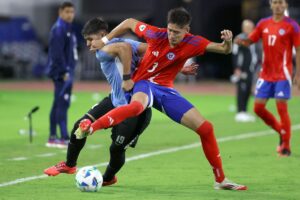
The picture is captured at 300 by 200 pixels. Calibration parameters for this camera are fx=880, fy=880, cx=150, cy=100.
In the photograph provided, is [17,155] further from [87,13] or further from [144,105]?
[87,13]

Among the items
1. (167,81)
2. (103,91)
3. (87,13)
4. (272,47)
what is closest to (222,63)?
(87,13)

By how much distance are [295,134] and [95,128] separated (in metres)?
8.82

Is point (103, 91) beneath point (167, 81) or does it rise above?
beneath

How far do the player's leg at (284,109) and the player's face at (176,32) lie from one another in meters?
4.13

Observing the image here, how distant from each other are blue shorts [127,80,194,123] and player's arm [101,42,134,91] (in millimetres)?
110

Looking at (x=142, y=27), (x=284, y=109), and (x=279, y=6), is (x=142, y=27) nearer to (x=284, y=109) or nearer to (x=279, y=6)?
(x=279, y=6)

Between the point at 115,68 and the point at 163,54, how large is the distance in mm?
603

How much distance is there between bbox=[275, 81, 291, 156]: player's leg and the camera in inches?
546

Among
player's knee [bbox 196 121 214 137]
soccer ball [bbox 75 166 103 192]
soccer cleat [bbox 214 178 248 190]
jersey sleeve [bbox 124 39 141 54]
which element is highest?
jersey sleeve [bbox 124 39 141 54]

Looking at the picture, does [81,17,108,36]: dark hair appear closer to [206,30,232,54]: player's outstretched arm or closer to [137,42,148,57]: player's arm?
[137,42,148,57]: player's arm

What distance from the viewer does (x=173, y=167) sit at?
12.5 metres

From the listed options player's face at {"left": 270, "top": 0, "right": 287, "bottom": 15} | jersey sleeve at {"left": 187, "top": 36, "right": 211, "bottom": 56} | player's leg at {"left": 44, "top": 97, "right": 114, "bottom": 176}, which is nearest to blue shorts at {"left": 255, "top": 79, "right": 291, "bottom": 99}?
player's face at {"left": 270, "top": 0, "right": 287, "bottom": 15}

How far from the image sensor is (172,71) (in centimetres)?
1046

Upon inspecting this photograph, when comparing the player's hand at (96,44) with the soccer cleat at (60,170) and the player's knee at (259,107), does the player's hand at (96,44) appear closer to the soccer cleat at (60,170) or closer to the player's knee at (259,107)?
the soccer cleat at (60,170)
